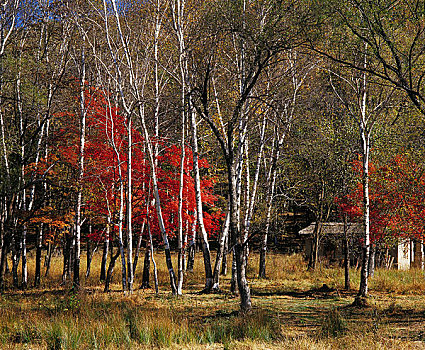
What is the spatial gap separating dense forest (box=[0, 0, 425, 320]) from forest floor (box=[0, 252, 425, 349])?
1117 mm

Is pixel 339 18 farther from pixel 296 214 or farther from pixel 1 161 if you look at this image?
pixel 296 214

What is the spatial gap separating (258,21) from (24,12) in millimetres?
8600

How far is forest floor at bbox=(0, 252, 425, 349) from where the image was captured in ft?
25.1

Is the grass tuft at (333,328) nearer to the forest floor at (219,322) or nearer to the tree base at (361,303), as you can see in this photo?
the forest floor at (219,322)

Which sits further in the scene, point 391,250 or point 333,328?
point 391,250

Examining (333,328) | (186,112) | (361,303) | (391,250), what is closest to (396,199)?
(361,303)

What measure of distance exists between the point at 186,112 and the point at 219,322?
930 cm

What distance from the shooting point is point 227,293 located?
14.7 meters

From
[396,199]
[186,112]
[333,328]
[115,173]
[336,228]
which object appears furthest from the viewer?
[336,228]

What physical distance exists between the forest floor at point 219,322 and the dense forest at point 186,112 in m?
1.12

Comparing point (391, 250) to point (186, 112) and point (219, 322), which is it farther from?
point (219, 322)

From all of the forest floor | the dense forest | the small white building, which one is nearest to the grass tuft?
the forest floor

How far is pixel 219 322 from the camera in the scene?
9.33 meters

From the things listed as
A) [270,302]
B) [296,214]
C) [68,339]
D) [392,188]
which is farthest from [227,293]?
[296,214]
